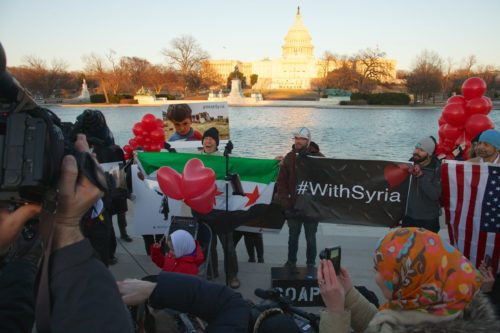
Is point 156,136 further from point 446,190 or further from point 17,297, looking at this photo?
point 17,297

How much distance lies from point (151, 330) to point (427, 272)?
1.19 metres

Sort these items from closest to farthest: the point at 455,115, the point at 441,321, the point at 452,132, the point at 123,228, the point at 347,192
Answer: the point at 441,321 < the point at 347,192 < the point at 123,228 < the point at 455,115 < the point at 452,132

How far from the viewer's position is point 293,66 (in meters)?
114

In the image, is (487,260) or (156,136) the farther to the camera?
(156,136)

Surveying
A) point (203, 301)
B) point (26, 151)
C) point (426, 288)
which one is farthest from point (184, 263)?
point (26, 151)

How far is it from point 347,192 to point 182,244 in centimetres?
266

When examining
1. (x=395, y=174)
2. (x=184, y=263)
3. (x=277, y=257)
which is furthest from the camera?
(x=277, y=257)

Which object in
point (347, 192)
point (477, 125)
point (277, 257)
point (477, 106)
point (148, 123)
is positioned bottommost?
point (277, 257)

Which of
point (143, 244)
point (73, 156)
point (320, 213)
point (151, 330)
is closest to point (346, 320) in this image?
point (151, 330)

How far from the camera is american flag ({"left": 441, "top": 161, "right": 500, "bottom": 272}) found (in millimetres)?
4020

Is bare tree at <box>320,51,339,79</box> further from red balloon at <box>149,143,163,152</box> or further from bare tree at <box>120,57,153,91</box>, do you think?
red balloon at <box>149,143,163,152</box>

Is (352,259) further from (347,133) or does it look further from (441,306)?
(347,133)

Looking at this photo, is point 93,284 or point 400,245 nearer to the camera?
point 93,284

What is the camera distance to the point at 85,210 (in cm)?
125
